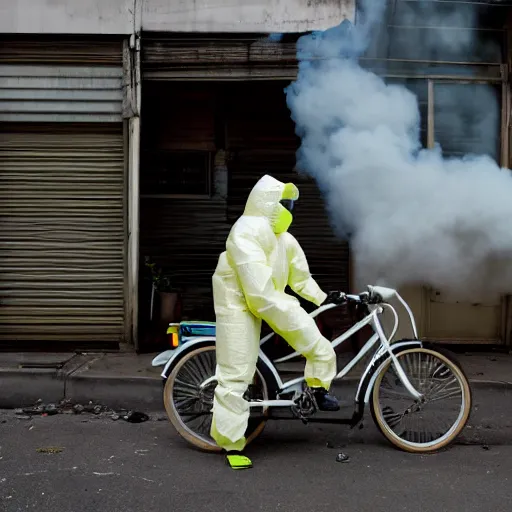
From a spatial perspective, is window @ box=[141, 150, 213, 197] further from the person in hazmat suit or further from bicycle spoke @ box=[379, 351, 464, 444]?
bicycle spoke @ box=[379, 351, 464, 444]

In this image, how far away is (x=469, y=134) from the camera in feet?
25.6

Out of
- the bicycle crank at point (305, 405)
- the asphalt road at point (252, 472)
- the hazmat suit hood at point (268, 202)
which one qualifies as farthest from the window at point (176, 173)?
the bicycle crank at point (305, 405)

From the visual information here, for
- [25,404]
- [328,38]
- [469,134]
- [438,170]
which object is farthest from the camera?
[469,134]

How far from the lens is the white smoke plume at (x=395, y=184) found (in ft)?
21.6

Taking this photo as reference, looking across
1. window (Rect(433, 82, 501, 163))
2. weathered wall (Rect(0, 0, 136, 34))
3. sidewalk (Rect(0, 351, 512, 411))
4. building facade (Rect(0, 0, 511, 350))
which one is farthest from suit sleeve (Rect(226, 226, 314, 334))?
window (Rect(433, 82, 501, 163))

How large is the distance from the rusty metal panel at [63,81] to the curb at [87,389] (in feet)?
9.35

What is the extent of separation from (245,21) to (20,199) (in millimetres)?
3070

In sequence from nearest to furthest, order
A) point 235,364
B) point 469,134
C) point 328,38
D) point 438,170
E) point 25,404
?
point 235,364 → point 25,404 → point 438,170 → point 328,38 → point 469,134

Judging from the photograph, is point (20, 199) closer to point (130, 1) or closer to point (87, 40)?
point (87, 40)

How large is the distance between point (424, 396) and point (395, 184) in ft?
8.01

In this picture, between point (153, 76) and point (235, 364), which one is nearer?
point (235, 364)

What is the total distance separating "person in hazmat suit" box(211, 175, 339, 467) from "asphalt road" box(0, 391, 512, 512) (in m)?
0.34

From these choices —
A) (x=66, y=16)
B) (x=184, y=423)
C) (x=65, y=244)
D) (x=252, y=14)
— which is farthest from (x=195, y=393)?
Result: (x=66, y=16)

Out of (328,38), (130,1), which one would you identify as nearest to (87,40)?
(130,1)
